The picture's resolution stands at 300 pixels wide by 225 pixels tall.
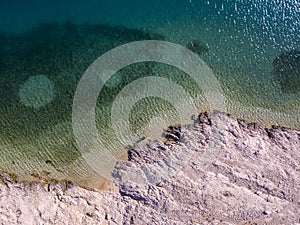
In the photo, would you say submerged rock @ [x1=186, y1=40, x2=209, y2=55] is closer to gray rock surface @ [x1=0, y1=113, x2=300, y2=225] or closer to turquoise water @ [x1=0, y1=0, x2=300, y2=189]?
turquoise water @ [x1=0, y1=0, x2=300, y2=189]

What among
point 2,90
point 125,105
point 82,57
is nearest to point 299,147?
point 125,105

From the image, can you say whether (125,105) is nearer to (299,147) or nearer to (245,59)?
(245,59)

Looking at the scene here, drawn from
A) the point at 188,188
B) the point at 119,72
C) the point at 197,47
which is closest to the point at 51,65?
the point at 119,72

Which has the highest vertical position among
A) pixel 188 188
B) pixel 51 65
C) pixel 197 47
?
pixel 197 47

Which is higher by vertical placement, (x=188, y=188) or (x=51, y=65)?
(x=51, y=65)

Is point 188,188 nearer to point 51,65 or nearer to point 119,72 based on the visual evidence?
point 119,72

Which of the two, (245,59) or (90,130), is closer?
(90,130)

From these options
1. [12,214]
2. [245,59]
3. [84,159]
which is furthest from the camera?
[245,59]
